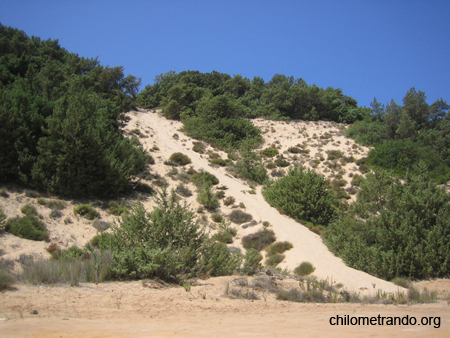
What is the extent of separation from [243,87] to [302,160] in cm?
2583

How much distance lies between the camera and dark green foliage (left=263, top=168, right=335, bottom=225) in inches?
829

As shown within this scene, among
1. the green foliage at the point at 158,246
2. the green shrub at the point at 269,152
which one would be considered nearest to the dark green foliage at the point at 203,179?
Answer: the green shrub at the point at 269,152

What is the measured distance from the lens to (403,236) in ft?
47.2

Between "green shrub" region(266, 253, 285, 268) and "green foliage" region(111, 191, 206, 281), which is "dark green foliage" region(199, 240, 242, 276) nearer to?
"green foliage" region(111, 191, 206, 281)

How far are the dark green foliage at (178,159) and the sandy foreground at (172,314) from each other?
65.1 ft

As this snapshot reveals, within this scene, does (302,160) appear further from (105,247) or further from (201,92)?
(105,247)

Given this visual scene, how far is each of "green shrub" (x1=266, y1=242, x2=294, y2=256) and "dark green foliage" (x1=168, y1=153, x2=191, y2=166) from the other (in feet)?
42.3

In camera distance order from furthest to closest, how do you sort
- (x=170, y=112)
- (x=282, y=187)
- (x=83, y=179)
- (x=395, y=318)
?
(x=170, y=112)
(x=282, y=187)
(x=83, y=179)
(x=395, y=318)

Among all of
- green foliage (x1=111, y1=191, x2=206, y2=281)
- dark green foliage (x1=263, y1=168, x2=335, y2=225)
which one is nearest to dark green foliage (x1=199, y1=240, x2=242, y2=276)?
green foliage (x1=111, y1=191, x2=206, y2=281)

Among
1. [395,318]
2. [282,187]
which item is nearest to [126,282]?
[395,318]

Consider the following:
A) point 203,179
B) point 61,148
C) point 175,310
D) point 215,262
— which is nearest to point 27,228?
point 61,148

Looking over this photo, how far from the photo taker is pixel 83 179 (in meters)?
18.3

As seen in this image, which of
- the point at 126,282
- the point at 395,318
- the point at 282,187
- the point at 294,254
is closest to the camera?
the point at 395,318

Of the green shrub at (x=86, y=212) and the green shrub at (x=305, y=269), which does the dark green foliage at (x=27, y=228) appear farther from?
the green shrub at (x=305, y=269)
